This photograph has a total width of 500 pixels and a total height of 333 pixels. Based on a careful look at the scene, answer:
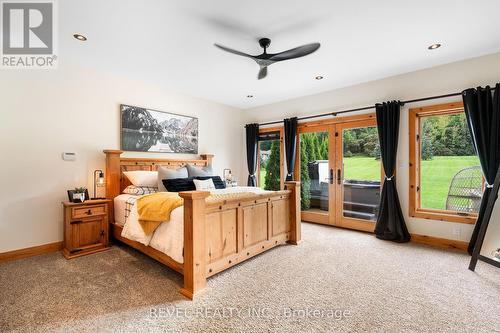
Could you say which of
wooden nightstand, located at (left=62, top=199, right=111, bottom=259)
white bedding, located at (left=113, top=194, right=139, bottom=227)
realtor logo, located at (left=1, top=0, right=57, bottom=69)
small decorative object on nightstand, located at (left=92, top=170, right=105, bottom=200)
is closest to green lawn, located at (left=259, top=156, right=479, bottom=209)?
white bedding, located at (left=113, top=194, right=139, bottom=227)

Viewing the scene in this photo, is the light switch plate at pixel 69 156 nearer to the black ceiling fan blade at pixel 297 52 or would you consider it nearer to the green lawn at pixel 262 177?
the black ceiling fan blade at pixel 297 52

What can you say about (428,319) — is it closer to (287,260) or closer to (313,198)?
(287,260)

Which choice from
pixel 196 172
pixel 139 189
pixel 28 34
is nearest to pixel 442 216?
pixel 196 172

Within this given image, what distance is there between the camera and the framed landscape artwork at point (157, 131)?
13.4 feet

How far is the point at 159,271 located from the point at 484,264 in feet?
12.9

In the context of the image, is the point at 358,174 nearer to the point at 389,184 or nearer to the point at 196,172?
the point at 389,184

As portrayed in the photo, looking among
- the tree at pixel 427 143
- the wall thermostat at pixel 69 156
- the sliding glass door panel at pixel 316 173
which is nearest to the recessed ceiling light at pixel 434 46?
the tree at pixel 427 143

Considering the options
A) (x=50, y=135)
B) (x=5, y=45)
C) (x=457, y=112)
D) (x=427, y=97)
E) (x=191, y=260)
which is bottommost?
(x=191, y=260)

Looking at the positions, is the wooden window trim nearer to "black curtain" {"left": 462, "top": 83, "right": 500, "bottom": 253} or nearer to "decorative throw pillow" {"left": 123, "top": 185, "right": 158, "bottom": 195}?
"black curtain" {"left": 462, "top": 83, "right": 500, "bottom": 253}

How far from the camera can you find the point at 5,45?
2.86 metres

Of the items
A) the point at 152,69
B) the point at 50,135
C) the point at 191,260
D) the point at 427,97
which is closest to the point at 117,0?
the point at 152,69

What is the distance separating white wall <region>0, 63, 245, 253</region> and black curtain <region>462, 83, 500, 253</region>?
521 centimetres

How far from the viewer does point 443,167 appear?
12.1ft

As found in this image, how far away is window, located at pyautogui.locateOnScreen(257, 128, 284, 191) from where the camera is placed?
567cm
